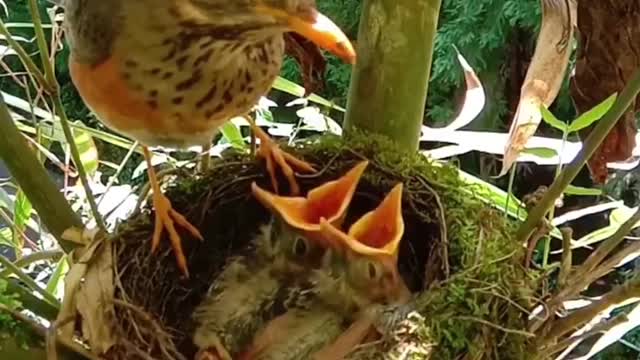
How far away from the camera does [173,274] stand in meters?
0.98

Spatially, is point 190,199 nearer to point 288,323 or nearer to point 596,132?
point 288,323

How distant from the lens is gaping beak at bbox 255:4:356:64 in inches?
29.0

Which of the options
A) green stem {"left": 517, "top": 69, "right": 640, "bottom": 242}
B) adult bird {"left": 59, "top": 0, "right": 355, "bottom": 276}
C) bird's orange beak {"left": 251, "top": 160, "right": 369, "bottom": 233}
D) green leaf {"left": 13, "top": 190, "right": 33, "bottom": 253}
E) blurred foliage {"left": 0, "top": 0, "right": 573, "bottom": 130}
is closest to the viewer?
green stem {"left": 517, "top": 69, "right": 640, "bottom": 242}

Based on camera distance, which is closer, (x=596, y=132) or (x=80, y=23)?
(x=596, y=132)

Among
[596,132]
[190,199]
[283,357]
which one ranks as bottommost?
[283,357]

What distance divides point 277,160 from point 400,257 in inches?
5.5

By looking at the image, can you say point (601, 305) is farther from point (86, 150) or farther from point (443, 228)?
point (86, 150)

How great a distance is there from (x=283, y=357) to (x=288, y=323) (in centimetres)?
4

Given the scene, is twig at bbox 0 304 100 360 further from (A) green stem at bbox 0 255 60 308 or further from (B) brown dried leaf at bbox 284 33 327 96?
(B) brown dried leaf at bbox 284 33 327 96

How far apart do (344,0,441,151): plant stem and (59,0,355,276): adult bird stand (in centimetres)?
7

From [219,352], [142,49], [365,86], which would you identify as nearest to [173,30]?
[142,49]

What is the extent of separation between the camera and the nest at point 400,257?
2.71 feet

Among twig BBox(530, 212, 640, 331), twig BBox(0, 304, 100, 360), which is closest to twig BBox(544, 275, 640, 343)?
twig BBox(530, 212, 640, 331)

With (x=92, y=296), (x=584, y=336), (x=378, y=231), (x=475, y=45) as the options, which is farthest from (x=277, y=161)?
(x=475, y=45)
